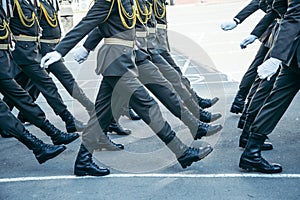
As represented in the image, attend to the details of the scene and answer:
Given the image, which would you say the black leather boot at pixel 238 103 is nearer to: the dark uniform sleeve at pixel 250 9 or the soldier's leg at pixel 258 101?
the dark uniform sleeve at pixel 250 9

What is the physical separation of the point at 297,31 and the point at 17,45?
9.69 feet

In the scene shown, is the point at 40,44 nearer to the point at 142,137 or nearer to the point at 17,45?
the point at 17,45

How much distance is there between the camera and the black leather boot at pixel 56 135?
16.7ft

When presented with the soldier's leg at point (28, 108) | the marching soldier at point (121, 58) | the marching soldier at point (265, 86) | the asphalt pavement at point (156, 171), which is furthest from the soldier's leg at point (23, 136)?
the marching soldier at point (265, 86)

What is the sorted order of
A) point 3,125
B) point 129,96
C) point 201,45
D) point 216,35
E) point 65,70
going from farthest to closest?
1. point 216,35
2. point 201,45
3. point 65,70
4. point 3,125
5. point 129,96

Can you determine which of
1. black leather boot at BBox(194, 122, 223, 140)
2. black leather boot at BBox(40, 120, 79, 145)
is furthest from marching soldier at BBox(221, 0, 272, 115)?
black leather boot at BBox(40, 120, 79, 145)

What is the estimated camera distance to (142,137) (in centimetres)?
540

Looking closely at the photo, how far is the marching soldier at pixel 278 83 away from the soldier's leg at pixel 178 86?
4.59 feet

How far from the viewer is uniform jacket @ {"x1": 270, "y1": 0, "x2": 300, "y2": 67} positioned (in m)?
3.62

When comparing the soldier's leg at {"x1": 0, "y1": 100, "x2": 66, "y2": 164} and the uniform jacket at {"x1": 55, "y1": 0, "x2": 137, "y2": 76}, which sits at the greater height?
the uniform jacket at {"x1": 55, "y1": 0, "x2": 137, "y2": 76}

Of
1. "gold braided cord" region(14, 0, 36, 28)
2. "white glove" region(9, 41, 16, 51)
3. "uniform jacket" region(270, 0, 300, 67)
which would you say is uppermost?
"uniform jacket" region(270, 0, 300, 67)

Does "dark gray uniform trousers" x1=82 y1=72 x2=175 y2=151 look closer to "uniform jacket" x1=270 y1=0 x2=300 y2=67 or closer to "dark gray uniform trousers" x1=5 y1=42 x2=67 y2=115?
"uniform jacket" x1=270 y1=0 x2=300 y2=67

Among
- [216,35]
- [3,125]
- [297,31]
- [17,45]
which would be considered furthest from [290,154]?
[216,35]

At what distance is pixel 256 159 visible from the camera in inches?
161
